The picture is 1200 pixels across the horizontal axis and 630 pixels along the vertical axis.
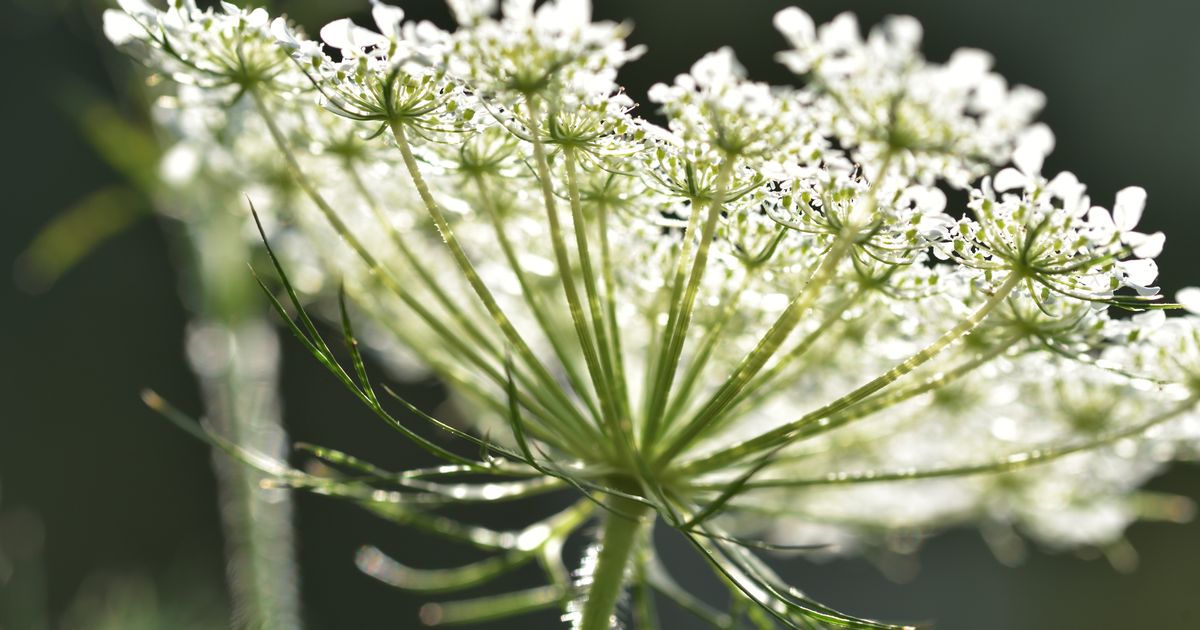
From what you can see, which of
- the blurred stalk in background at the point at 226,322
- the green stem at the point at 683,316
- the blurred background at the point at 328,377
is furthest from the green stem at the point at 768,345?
the blurred background at the point at 328,377

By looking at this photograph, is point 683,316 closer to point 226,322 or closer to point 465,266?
point 465,266

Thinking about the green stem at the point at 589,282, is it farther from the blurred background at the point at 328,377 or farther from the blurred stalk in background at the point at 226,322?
the blurred background at the point at 328,377

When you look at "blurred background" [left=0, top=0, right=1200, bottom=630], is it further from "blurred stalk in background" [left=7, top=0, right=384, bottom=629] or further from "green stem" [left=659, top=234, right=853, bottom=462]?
"green stem" [left=659, top=234, right=853, bottom=462]

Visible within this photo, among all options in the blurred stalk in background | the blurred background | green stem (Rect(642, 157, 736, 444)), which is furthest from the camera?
the blurred background

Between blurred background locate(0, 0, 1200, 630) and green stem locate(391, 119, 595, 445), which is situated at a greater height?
blurred background locate(0, 0, 1200, 630)

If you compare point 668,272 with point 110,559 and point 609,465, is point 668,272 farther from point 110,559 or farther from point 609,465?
point 110,559

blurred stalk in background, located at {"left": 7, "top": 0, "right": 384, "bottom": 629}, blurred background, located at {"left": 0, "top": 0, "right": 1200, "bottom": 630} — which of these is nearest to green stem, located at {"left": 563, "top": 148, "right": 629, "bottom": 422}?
blurred stalk in background, located at {"left": 7, "top": 0, "right": 384, "bottom": 629}
